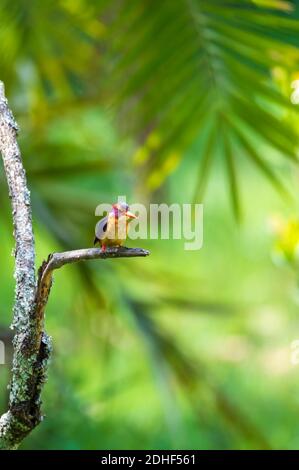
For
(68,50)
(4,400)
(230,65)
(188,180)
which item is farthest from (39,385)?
(188,180)

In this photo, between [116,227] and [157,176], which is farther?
[157,176]

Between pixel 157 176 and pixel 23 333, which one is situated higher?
pixel 157 176

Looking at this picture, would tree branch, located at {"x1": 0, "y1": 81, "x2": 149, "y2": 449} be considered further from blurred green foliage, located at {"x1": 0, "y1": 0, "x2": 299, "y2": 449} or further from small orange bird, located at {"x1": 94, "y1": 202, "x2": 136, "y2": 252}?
blurred green foliage, located at {"x1": 0, "y1": 0, "x2": 299, "y2": 449}

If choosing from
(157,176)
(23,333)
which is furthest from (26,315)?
(157,176)

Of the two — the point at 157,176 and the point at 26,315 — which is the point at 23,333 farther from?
the point at 157,176

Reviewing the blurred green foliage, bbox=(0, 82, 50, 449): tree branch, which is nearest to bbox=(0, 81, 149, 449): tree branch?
bbox=(0, 82, 50, 449): tree branch

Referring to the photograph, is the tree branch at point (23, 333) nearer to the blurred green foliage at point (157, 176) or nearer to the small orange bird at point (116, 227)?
the small orange bird at point (116, 227)
